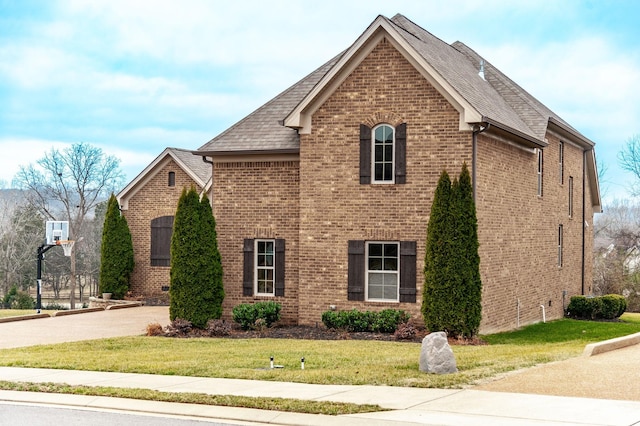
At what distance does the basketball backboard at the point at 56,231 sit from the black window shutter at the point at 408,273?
1762 cm

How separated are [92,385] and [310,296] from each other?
35.6 ft

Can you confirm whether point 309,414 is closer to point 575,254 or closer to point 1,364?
point 1,364

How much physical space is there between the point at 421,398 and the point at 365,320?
10.7m

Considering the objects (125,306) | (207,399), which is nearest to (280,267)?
(125,306)

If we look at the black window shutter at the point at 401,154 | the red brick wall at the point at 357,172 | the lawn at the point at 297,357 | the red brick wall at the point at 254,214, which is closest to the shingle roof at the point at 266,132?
the red brick wall at the point at 254,214

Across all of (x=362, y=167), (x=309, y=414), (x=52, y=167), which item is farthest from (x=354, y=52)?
(x=52, y=167)

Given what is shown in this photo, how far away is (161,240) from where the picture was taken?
126 ft

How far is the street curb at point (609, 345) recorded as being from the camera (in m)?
17.4

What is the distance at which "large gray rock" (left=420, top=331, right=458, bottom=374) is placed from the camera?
1488 centimetres

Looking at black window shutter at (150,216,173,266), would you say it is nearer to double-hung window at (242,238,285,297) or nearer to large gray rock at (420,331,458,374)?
double-hung window at (242,238,285,297)

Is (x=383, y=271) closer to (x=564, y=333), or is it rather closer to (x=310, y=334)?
(x=310, y=334)

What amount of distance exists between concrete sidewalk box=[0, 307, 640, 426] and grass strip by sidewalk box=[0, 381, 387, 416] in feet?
0.67

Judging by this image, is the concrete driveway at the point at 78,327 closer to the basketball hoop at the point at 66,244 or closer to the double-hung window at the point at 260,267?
the double-hung window at the point at 260,267

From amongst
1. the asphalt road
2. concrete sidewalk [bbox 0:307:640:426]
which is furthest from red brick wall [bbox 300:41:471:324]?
the asphalt road
